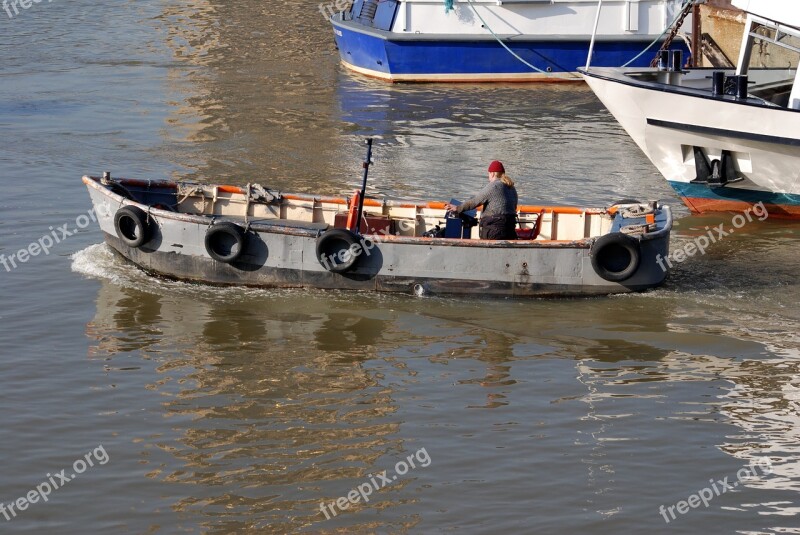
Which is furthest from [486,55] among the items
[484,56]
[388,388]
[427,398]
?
[427,398]

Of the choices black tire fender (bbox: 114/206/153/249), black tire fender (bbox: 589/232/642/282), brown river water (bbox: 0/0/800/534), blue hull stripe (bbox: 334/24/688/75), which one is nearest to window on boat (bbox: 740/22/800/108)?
brown river water (bbox: 0/0/800/534)

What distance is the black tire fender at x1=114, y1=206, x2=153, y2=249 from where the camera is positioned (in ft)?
41.9

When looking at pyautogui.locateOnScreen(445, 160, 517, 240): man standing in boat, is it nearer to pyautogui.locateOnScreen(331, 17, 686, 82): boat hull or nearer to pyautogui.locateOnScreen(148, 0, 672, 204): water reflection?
pyautogui.locateOnScreen(148, 0, 672, 204): water reflection

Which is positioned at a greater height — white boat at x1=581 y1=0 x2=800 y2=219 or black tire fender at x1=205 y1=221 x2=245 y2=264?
white boat at x1=581 y1=0 x2=800 y2=219

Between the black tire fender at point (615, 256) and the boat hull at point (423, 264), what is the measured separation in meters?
0.10

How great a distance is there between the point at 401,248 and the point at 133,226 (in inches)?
118

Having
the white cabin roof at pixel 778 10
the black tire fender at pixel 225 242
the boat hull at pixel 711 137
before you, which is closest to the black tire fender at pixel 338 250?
the black tire fender at pixel 225 242

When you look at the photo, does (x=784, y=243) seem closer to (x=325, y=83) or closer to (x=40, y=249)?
(x=40, y=249)

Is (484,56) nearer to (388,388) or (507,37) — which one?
(507,37)

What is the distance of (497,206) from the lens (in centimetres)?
1238

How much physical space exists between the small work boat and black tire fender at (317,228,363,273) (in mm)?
10

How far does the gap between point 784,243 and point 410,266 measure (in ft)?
17.1

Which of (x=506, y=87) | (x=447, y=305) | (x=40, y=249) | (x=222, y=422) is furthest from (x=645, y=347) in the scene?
(x=506, y=87)

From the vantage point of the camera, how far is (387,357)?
1104 cm
